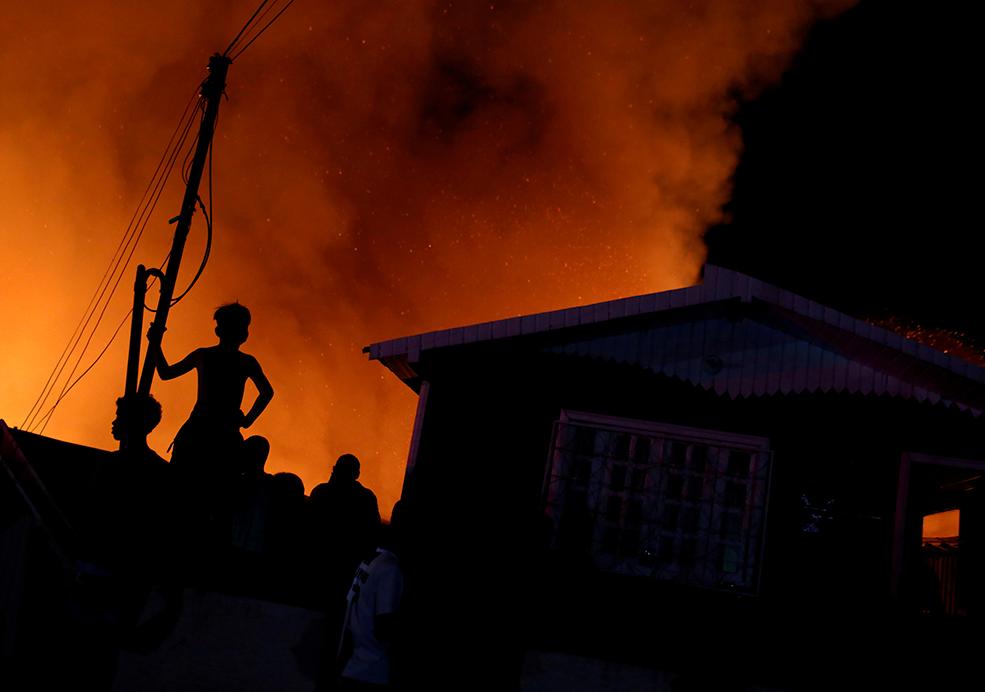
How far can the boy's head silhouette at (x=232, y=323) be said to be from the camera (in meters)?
7.66

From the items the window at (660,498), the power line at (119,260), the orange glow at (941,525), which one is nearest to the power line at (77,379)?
the power line at (119,260)

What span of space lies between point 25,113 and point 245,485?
72.8 feet

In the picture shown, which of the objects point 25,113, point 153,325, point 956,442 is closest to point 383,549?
point 153,325

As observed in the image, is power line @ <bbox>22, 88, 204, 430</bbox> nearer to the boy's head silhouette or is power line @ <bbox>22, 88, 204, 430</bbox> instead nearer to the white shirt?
the boy's head silhouette

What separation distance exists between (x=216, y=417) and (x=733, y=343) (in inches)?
203

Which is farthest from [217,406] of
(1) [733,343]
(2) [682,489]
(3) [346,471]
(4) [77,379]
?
(4) [77,379]

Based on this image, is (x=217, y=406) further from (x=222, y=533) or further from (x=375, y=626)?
(x=375, y=626)

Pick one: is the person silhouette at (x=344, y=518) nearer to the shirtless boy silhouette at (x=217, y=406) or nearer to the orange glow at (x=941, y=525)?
the shirtless boy silhouette at (x=217, y=406)

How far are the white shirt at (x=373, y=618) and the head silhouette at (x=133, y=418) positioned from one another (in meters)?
2.67

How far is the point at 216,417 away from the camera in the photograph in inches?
302

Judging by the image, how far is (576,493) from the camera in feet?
29.7

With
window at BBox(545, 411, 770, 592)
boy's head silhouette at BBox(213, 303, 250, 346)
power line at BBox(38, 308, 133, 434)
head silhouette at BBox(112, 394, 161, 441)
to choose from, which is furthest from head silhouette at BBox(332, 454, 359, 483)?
power line at BBox(38, 308, 133, 434)

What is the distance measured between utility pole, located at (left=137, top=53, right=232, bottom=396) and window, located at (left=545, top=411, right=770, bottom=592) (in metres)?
4.04

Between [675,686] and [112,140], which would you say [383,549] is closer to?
[675,686]
